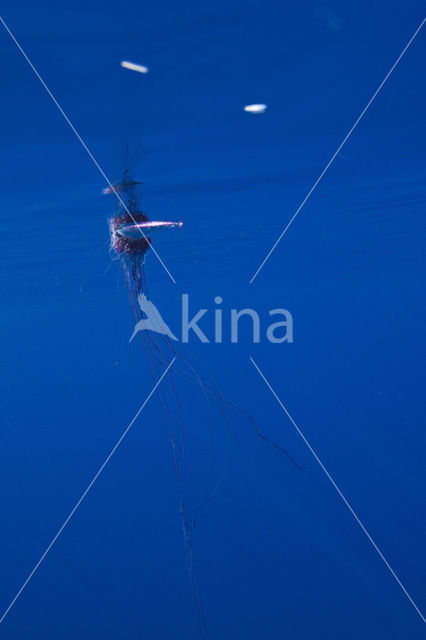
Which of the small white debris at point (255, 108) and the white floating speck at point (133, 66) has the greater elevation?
the small white debris at point (255, 108)

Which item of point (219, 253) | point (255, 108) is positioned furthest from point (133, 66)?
point (219, 253)

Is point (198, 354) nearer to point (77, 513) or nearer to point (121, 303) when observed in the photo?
point (121, 303)

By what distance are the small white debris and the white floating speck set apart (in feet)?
4.75

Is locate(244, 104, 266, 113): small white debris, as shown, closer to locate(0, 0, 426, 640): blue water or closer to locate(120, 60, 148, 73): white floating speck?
locate(0, 0, 426, 640): blue water

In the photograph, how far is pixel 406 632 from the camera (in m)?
13.3

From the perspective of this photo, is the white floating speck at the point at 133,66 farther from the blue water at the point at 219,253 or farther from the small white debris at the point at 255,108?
the small white debris at the point at 255,108

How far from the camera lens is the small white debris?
19.2ft

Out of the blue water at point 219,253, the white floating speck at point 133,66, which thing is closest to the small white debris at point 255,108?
the blue water at point 219,253

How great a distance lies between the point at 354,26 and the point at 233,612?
47.7ft

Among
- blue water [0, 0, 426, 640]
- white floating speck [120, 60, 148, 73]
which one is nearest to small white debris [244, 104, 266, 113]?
blue water [0, 0, 426, 640]

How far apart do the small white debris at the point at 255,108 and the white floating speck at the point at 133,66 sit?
1448 millimetres

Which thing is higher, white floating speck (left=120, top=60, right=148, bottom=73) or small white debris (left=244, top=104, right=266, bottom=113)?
small white debris (left=244, top=104, right=266, bottom=113)

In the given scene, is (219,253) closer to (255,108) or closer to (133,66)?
(255,108)

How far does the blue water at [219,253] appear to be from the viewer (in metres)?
4.68
